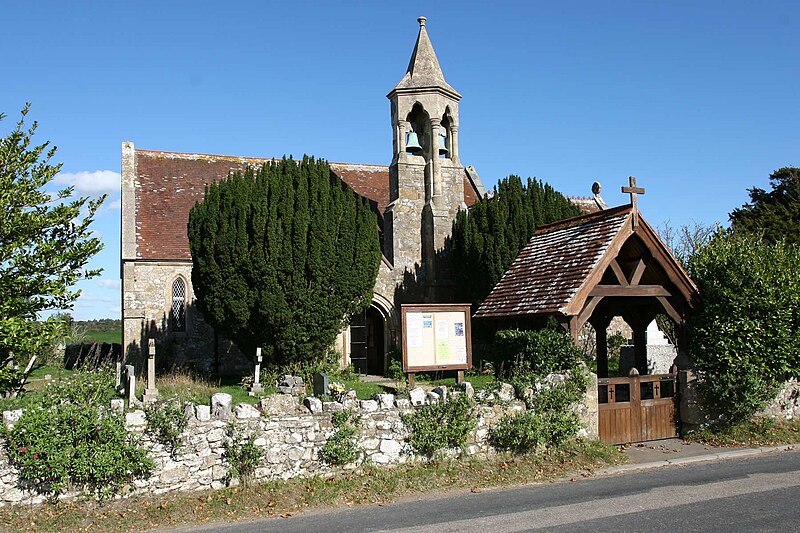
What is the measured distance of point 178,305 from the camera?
22594 millimetres

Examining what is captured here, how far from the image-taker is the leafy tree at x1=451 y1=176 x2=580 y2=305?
18703mm

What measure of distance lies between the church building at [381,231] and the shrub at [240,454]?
11734 millimetres

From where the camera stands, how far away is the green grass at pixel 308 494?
24.3 feet

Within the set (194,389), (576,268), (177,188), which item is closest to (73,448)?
(194,389)

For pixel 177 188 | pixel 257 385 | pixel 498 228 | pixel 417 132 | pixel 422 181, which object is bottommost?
pixel 257 385

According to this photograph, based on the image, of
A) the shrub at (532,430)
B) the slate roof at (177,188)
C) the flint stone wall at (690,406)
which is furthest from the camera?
the slate roof at (177,188)

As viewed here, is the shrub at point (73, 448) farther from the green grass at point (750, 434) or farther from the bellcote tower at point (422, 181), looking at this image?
the bellcote tower at point (422, 181)

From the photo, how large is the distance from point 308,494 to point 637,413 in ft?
19.5

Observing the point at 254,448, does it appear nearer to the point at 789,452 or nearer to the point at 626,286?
the point at 626,286

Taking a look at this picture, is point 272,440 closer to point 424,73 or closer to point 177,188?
point 424,73

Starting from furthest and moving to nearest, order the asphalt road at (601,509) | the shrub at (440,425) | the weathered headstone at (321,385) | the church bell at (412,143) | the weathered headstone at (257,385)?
1. the church bell at (412,143)
2. the weathered headstone at (257,385)
3. the weathered headstone at (321,385)
4. the shrub at (440,425)
5. the asphalt road at (601,509)

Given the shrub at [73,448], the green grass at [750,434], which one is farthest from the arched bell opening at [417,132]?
the shrub at [73,448]

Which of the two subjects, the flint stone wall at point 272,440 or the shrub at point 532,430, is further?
the shrub at point 532,430

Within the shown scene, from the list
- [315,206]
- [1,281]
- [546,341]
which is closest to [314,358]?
[315,206]
